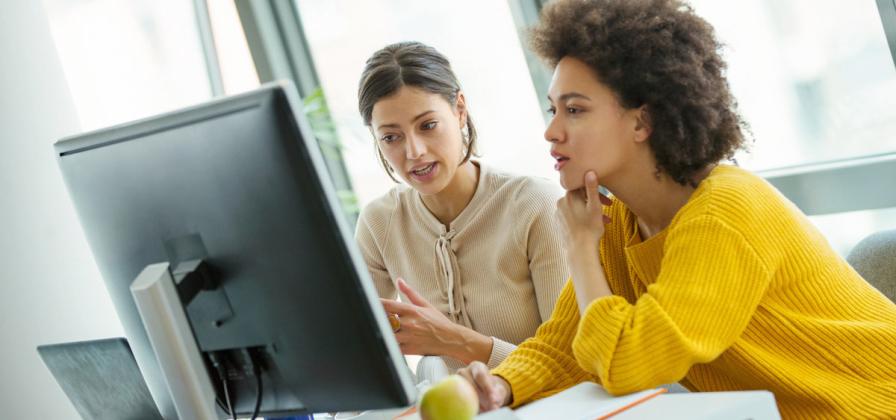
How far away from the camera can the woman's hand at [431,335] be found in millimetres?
1870

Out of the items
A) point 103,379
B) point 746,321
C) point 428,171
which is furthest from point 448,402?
point 428,171

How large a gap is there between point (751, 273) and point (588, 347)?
9.9 inches

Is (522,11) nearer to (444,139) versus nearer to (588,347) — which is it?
(444,139)

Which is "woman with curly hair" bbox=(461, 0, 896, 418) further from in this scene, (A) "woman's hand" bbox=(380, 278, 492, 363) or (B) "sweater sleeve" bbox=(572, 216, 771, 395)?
(A) "woman's hand" bbox=(380, 278, 492, 363)

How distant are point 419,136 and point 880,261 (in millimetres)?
1008

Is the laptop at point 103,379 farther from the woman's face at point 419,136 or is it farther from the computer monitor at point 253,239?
the woman's face at point 419,136

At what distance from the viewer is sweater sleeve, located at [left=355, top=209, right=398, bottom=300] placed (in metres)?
2.37

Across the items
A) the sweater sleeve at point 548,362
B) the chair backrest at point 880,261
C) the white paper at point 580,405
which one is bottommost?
the chair backrest at point 880,261

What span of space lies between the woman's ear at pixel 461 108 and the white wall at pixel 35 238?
1432mm

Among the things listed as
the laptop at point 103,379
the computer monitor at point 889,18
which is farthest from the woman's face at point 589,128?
the computer monitor at point 889,18

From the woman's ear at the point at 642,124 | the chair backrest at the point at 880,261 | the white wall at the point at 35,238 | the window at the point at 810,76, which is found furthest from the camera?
the white wall at the point at 35,238

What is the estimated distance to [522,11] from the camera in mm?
3104

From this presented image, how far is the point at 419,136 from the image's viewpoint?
2.15 m

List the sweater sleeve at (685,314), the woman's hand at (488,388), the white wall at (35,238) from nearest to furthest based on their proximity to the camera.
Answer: the sweater sleeve at (685,314), the woman's hand at (488,388), the white wall at (35,238)
